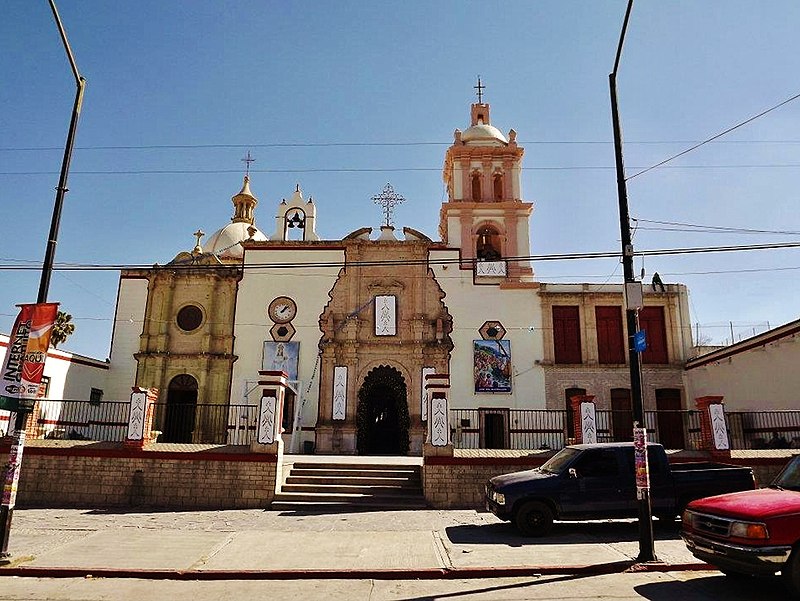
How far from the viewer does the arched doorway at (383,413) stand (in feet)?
85.0

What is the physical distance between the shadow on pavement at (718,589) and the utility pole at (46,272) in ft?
29.4

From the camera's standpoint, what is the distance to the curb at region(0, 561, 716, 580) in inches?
327

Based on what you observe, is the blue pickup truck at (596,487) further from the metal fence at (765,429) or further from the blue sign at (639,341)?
the metal fence at (765,429)

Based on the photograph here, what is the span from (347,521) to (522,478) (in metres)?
3.81

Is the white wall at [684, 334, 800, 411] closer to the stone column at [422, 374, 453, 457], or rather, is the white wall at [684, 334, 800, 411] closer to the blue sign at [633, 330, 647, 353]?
the stone column at [422, 374, 453, 457]

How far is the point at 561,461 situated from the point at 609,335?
16.8 metres

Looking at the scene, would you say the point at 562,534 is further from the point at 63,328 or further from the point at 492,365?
the point at 63,328

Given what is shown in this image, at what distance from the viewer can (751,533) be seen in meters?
6.84

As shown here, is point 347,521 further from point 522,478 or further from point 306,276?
point 306,276

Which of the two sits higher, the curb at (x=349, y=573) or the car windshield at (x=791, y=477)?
the car windshield at (x=791, y=477)

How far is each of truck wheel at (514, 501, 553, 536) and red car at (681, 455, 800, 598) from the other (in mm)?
3312

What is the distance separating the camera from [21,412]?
30.7 ft

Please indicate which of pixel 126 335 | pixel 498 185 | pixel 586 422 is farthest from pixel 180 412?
pixel 498 185

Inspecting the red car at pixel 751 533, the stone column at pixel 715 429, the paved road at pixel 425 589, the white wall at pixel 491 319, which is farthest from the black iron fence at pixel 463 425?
the red car at pixel 751 533
